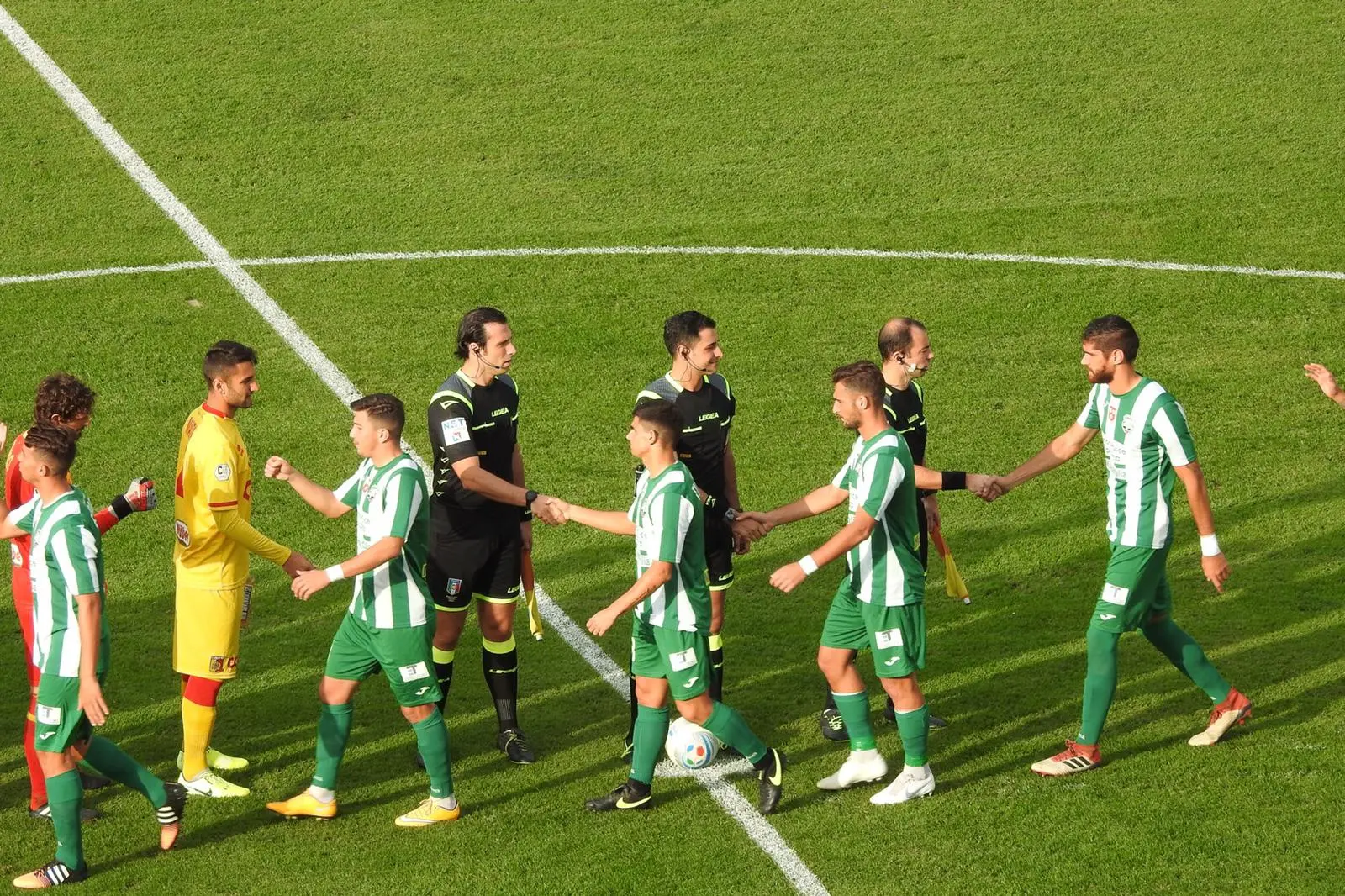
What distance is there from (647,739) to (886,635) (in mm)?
1229

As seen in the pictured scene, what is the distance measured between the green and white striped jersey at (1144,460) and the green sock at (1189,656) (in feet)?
1.76

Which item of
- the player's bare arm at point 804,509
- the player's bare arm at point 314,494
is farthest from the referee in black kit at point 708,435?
the player's bare arm at point 314,494

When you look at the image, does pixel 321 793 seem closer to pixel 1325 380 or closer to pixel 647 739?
pixel 647 739

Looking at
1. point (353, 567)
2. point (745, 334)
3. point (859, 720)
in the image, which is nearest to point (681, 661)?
point (859, 720)

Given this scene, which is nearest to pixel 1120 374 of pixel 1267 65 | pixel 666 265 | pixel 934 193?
pixel 666 265

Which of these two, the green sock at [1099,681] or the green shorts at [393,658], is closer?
the green shorts at [393,658]

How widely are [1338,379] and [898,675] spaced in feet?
22.5

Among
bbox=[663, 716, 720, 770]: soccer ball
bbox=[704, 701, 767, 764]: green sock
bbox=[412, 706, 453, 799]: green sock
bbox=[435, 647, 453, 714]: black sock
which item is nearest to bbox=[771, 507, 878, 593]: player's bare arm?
bbox=[704, 701, 767, 764]: green sock

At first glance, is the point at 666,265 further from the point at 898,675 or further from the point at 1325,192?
the point at 898,675

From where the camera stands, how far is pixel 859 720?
7.95 meters

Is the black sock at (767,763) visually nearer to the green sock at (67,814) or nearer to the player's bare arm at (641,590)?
the player's bare arm at (641,590)

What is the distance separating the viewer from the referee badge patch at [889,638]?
779 centimetres

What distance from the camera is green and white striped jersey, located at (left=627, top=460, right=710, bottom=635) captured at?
7430 millimetres

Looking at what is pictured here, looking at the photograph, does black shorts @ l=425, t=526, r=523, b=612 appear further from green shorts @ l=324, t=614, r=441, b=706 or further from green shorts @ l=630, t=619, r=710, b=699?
green shorts @ l=630, t=619, r=710, b=699
